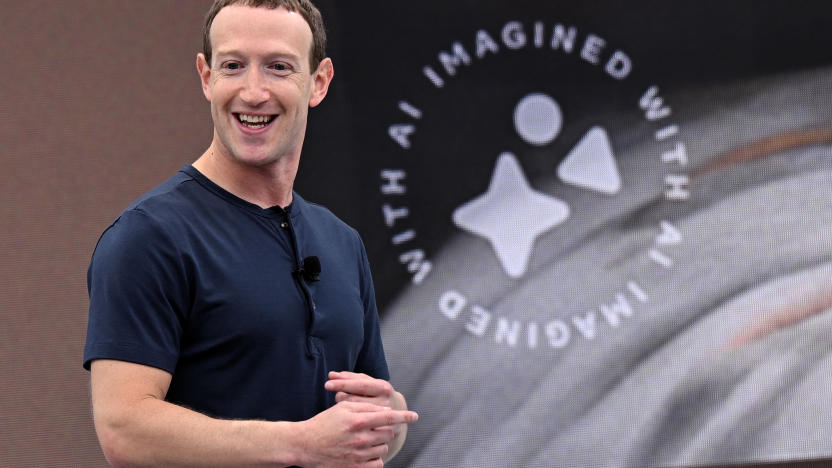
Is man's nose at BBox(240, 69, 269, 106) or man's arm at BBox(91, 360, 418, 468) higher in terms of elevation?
man's nose at BBox(240, 69, 269, 106)

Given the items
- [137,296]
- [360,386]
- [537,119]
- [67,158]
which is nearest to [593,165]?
[537,119]

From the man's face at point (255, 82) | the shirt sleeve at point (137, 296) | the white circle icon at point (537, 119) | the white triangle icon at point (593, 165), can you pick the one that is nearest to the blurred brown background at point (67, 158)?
the white circle icon at point (537, 119)

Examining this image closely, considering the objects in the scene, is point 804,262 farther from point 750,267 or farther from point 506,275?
point 506,275

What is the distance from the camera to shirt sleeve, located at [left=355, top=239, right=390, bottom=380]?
1485 mm

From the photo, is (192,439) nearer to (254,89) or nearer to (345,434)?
(345,434)

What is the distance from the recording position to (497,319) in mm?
A: 2865

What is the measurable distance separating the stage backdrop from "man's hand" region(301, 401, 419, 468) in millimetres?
1678

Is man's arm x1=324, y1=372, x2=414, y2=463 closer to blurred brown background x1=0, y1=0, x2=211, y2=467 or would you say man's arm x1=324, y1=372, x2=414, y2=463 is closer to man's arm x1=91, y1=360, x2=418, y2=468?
man's arm x1=91, y1=360, x2=418, y2=468

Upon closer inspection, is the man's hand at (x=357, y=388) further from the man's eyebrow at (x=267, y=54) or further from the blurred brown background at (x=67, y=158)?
the blurred brown background at (x=67, y=158)

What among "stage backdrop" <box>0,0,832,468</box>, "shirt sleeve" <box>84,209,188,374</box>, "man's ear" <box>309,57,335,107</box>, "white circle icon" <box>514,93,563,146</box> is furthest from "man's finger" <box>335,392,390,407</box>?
"white circle icon" <box>514,93,563,146</box>

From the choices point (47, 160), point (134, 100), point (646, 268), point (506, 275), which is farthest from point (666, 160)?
point (47, 160)

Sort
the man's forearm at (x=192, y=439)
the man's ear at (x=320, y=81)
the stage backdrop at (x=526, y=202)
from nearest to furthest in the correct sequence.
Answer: the man's forearm at (x=192, y=439) < the man's ear at (x=320, y=81) < the stage backdrop at (x=526, y=202)

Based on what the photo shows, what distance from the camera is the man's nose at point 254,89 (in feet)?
4.22

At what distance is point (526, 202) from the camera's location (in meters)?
2.91
